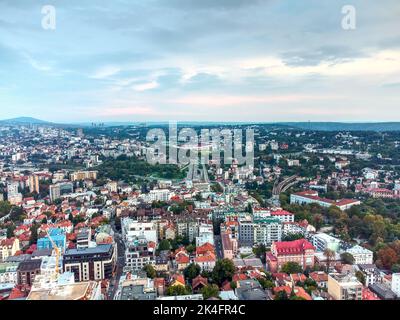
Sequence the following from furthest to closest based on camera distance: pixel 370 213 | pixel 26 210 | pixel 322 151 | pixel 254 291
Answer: pixel 322 151 → pixel 26 210 → pixel 370 213 → pixel 254 291

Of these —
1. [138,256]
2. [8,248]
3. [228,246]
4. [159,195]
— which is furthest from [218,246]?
[159,195]

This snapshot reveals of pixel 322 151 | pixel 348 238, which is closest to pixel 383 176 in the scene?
pixel 322 151

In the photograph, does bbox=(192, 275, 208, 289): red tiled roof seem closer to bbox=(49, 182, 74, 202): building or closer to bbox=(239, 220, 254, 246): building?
bbox=(239, 220, 254, 246): building

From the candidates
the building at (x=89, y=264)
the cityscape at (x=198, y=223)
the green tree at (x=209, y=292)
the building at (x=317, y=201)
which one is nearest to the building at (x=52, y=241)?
the cityscape at (x=198, y=223)

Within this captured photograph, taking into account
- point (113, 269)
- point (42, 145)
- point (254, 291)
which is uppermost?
point (42, 145)

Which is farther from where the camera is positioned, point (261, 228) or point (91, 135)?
point (91, 135)

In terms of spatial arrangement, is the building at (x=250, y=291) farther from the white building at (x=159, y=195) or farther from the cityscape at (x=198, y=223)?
the white building at (x=159, y=195)

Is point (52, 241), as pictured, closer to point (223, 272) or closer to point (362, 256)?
point (223, 272)
